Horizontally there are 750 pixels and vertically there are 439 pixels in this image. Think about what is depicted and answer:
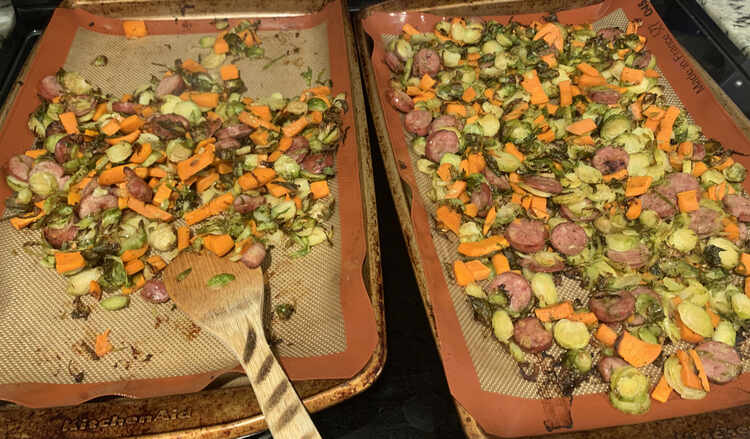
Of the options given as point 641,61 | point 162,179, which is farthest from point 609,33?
point 162,179

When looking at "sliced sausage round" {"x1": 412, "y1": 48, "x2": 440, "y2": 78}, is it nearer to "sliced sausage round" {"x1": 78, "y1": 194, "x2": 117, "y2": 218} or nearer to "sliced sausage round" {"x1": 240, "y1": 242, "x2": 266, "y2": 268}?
"sliced sausage round" {"x1": 240, "y1": 242, "x2": 266, "y2": 268}

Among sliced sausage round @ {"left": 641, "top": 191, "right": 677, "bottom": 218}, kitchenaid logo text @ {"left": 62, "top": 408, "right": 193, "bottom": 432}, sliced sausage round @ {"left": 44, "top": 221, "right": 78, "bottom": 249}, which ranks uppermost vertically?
sliced sausage round @ {"left": 44, "top": 221, "right": 78, "bottom": 249}

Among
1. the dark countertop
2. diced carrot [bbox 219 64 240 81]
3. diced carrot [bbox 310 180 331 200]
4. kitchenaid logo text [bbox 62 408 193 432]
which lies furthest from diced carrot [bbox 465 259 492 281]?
diced carrot [bbox 219 64 240 81]

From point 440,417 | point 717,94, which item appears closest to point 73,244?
point 440,417

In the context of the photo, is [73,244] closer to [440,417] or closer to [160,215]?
[160,215]

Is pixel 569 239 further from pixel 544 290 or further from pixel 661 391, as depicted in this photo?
pixel 661 391

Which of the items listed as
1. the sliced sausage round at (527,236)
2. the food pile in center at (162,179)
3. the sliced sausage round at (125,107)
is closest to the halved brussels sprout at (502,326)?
the sliced sausage round at (527,236)
